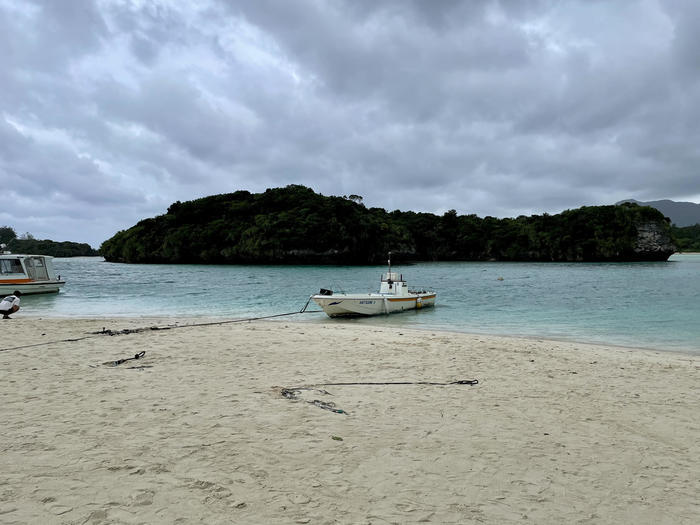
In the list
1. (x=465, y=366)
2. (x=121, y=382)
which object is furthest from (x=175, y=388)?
(x=465, y=366)

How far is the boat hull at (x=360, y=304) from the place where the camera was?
73.2 ft

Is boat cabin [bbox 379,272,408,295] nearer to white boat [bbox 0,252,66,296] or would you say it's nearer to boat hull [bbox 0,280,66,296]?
boat hull [bbox 0,280,66,296]

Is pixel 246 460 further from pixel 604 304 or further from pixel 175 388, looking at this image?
pixel 604 304

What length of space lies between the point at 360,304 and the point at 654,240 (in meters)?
134

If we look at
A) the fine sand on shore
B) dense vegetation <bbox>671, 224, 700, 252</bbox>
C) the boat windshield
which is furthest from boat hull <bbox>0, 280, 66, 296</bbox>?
dense vegetation <bbox>671, 224, 700, 252</bbox>

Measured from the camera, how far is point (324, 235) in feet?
353

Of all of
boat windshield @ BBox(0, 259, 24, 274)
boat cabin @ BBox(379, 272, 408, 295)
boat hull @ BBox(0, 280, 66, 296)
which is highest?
boat windshield @ BBox(0, 259, 24, 274)

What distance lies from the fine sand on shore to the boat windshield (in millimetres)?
28503

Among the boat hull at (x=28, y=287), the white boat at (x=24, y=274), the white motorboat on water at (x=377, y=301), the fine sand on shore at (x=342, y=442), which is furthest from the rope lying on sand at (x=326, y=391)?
the boat hull at (x=28, y=287)

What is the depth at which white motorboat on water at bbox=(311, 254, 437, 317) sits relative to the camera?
73.4 feet

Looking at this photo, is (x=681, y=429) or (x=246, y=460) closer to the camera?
(x=246, y=460)

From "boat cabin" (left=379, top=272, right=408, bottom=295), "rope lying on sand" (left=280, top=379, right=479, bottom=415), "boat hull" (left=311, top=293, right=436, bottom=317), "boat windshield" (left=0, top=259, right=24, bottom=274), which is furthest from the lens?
"boat windshield" (left=0, top=259, right=24, bottom=274)

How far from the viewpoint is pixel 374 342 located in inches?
508

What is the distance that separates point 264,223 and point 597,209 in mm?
105250
